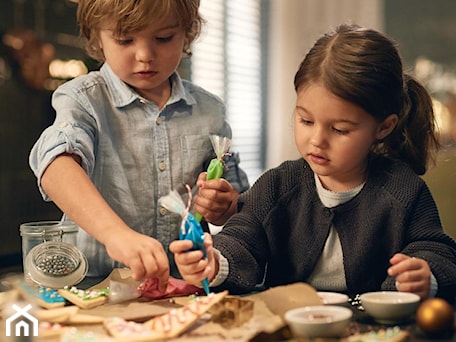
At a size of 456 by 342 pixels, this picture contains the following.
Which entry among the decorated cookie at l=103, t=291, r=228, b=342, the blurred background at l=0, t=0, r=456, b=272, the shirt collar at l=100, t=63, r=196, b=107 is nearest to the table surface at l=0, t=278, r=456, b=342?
the decorated cookie at l=103, t=291, r=228, b=342

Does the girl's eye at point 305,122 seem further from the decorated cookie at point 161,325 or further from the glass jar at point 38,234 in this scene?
the glass jar at point 38,234

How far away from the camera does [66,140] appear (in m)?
1.26

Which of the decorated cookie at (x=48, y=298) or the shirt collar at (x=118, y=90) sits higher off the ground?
the shirt collar at (x=118, y=90)

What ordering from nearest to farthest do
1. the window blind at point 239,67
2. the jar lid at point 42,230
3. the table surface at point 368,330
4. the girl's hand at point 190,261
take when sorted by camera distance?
1. the table surface at point 368,330
2. the girl's hand at point 190,261
3. the jar lid at point 42,230
4. the window blind at point 239,67

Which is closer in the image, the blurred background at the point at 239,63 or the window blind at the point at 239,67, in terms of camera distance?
the blurred background at the point at 239,63

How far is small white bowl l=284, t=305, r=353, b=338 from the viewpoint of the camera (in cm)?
84

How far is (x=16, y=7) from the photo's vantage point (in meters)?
3.01

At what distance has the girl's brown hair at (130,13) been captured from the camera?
4.24 feet

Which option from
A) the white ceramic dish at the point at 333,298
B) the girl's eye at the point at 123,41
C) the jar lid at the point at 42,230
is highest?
the girl's eye at the point at 123,41

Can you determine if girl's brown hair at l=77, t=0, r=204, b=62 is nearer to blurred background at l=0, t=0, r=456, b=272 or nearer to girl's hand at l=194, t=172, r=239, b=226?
girl's hand at l=194, t=172, r=239, b=226

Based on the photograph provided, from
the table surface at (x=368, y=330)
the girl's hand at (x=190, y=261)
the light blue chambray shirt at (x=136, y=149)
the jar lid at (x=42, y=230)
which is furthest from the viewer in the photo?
the light blue chambray shirt at (x=136, y=149)

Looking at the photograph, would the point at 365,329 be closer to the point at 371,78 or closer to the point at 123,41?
the point at 371,78

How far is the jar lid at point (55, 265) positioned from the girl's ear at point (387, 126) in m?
0.57

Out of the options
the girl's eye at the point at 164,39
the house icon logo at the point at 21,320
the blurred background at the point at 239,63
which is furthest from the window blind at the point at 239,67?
the house icon logo at the point at 21,320
